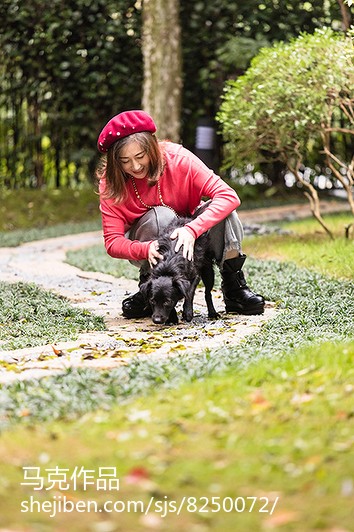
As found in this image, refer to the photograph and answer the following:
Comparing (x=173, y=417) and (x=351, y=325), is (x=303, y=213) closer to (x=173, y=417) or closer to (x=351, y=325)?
(x=351, y=325)

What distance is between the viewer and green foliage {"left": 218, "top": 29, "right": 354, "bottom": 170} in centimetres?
781

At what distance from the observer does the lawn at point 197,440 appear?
8.52ft

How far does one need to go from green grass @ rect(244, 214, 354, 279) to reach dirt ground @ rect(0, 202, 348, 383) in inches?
49.2

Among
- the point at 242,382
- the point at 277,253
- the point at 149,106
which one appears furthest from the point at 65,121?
the point at 242,382

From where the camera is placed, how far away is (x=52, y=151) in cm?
1431

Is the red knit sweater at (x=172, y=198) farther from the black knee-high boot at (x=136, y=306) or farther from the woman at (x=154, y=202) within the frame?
the black knee-high boot at (x=136, y=306)

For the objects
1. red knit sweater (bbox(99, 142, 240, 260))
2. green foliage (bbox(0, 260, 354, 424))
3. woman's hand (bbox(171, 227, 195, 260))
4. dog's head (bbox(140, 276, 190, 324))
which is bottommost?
green foliage (bbox(0, 260, 354, 424))

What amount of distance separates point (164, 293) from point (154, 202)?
2.47 ft

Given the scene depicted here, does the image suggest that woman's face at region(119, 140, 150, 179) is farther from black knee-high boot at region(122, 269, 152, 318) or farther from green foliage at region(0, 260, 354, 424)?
green foliage at region(0, 260, 354, 424)

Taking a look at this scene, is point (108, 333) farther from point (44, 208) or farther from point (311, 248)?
point (44, 208)

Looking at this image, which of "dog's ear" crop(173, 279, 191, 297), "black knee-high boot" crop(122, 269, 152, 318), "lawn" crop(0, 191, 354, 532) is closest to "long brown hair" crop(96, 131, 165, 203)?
"black knee-high boot" crop(122, 269, 152, 318)

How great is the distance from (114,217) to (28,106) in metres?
9.18

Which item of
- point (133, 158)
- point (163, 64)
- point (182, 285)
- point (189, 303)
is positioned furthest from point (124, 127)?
point (163, 64)

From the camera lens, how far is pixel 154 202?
17.7 ft
